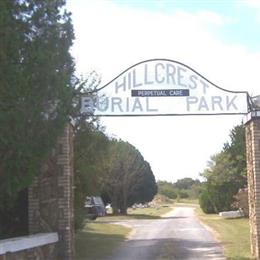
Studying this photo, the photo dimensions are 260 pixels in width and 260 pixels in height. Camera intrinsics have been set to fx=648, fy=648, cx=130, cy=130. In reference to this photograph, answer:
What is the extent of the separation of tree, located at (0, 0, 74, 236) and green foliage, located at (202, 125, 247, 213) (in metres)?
33.2

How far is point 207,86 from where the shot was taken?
16250 mm

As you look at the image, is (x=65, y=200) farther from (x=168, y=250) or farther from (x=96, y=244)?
(x=96, y=244)

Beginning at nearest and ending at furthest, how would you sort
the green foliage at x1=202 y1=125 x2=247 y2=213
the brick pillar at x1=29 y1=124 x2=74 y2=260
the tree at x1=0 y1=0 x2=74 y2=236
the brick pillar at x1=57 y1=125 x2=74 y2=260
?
the tree at x1=0 y1=0 x2=74 y2=236 < the brick pillar at x1=57 y1=125 x2=74 y2=260 < the brick pillar at x1=29 y1=124 x2=74 y2=260 < the green foliage at x1=202 y1=125 x2=247 y2=213

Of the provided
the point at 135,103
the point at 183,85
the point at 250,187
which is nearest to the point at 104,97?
the point at 135,103

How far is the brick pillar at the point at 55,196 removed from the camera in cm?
1552

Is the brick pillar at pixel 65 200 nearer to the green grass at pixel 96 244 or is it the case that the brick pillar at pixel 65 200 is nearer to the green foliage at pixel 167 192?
the green grass at pixel 96 244

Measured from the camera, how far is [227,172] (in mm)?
47562

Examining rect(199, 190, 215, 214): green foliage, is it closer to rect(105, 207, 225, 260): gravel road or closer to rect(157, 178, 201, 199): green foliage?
rect(105, 207, 225, 260): gravel road

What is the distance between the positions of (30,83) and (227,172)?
124 ft

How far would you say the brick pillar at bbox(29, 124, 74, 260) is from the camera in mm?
15516


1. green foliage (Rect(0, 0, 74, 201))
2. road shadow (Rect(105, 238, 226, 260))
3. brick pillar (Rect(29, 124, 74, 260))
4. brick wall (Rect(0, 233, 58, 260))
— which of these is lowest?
road shadow (Rect(105, 238, 226, 260))

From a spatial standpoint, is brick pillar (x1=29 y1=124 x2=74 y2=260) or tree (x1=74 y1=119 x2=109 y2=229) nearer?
brick pillar (x1=29 y1=124 x2=74 y2=260)

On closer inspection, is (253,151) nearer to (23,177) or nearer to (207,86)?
(207,86)

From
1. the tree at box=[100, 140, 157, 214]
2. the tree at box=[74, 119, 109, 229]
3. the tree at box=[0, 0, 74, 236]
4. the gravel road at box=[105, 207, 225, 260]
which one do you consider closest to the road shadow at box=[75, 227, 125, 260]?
the gravel road at box=[105, 207, 225, 260]
